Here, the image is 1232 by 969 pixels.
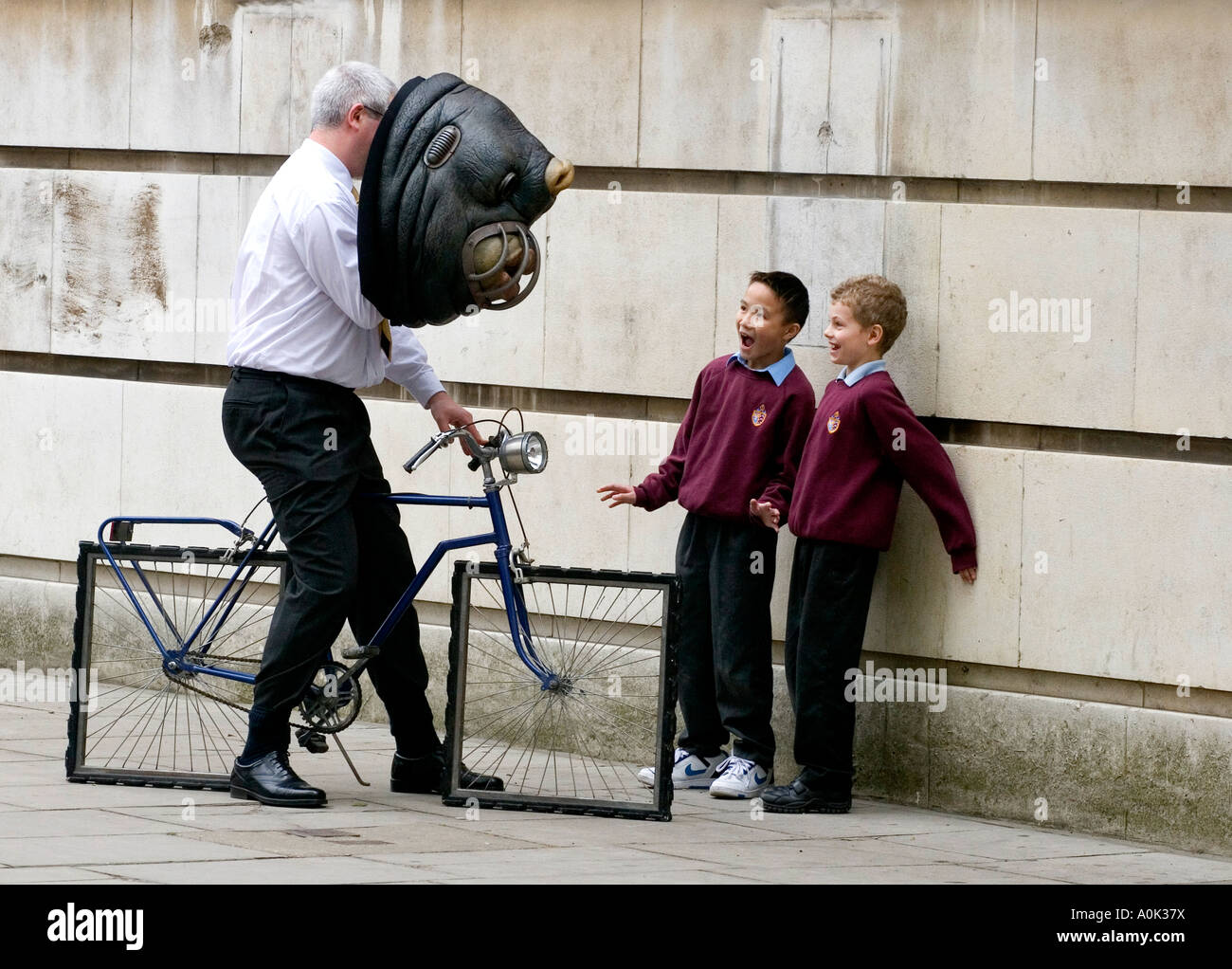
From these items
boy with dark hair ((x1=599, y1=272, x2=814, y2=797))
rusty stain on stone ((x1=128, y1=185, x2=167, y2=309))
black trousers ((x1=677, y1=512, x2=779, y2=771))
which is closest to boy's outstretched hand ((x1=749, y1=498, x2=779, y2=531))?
boy with dark hair ((x1=599, y1=272, x2=814, y2=797))

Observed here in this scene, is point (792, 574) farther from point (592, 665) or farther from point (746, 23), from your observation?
point (746, 23)

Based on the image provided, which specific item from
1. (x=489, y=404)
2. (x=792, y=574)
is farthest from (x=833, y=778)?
(x=489, y=404)

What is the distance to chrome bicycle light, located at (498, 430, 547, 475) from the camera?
678 centimetres

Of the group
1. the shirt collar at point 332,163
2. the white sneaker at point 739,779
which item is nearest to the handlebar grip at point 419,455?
the shirt collar at point 332,163

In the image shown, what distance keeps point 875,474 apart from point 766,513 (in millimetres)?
403

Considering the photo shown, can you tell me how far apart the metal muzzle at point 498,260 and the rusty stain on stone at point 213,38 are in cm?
321

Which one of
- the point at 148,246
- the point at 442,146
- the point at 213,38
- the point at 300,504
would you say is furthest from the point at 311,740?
the point at 213,38

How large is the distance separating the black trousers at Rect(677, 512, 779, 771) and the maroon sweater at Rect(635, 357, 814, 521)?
0.10 meters

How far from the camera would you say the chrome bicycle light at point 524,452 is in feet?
22.2

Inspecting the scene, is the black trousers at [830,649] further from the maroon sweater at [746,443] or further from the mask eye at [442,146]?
the mask eye at [442,146]

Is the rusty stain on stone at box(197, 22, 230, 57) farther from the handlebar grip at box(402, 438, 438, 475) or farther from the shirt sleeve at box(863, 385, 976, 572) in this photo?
the shirt sleeve at box(863, 385, 976, 572)

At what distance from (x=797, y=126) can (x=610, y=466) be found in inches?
58.0

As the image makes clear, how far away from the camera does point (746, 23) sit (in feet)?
25.6

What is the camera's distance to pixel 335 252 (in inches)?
262
